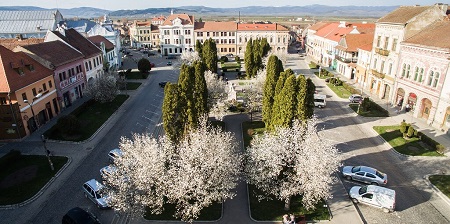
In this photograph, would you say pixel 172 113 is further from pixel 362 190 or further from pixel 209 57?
pixel 209 57

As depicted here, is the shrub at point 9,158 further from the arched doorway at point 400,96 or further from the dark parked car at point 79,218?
the arched doorway at point 400,96

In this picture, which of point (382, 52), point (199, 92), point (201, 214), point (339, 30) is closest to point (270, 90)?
point (199, 92)

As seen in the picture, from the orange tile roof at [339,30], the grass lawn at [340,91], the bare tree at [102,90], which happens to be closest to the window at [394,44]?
the grass lawn at [340,91]

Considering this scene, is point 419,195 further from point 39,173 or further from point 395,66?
point 39,173

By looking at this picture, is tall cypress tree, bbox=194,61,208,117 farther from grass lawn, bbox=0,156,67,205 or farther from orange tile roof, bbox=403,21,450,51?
orange tile roof, bbox=403,21,450,51

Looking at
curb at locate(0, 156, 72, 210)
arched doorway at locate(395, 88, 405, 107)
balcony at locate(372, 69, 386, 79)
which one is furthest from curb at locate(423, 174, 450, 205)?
curb at locate(0, 156, 72, 210)

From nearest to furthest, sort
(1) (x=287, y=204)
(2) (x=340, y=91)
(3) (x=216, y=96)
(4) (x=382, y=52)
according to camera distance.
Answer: (1) (x=287, y=204)
(3) (x=216, y=96)
(4) (x=382, y=52)
(2) (x=340, y=91)

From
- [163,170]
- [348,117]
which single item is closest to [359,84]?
[348,117]

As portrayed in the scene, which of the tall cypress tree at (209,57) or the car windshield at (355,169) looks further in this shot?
the tall cypress tree at (209,57)
